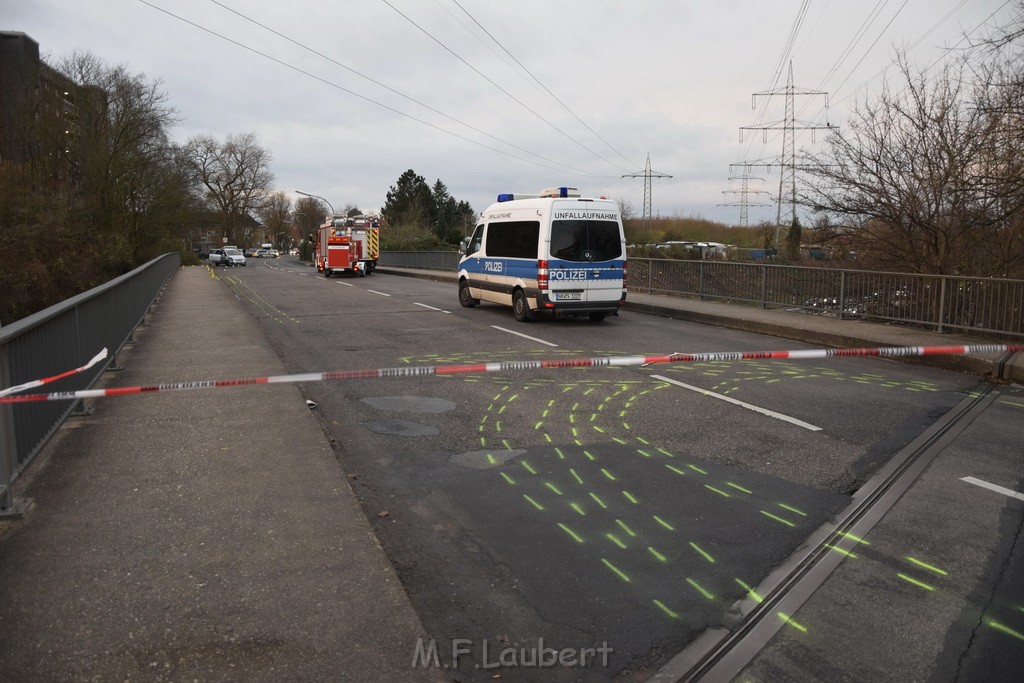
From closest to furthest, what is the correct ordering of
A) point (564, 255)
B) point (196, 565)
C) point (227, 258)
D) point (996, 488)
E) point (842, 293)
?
point (196, 565), point (996, 488), point (564, 255), point (842, 293), point (227, 258)

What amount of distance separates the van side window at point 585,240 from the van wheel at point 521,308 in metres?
1.33

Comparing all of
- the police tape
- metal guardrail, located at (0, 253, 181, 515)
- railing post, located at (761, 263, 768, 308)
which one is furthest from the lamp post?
the police tape

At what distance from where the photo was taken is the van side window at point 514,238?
15.5m

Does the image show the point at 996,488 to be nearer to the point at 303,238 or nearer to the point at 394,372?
the point at 394,372

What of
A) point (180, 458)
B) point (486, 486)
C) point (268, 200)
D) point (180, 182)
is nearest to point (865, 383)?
point (486, 486)

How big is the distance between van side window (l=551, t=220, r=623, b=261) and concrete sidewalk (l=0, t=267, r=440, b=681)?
9002 millimetres

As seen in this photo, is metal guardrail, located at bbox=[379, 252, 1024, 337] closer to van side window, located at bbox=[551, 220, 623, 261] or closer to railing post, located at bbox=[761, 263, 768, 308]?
railing post, located at bbox=[761, 263, 768, 308]

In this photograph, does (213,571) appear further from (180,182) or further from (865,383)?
(180,182)

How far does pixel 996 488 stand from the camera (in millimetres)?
5535

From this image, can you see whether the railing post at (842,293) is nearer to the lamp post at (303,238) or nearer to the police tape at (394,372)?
the police tape at (394,372)

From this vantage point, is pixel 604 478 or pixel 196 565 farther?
pixel 604 478

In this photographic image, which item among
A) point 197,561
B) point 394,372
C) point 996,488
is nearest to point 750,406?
point 996,488

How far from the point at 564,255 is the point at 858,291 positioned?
5.83 metres

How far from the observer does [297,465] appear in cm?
582
